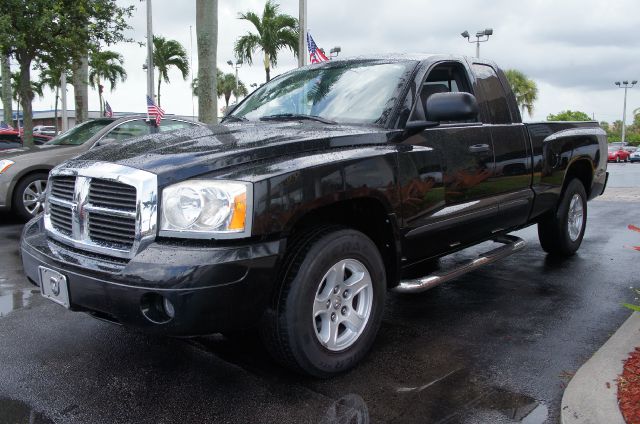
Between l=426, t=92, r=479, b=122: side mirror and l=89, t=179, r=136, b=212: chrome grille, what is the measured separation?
1.91 metres

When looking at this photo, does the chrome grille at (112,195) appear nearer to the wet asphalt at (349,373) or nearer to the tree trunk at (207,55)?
the wet asphalt at (349,373)

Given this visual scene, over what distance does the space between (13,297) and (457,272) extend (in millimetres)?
3562

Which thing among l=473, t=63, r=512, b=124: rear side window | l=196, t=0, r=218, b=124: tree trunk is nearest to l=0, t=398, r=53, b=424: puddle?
l=473, t=63, r=512, b=124: rear side window

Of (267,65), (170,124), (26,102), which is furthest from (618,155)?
(170,124)

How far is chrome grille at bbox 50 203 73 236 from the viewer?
10.6 ft

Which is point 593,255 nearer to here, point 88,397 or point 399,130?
point 399,130

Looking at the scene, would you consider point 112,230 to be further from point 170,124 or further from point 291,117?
point 170,124

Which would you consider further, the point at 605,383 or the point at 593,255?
the point at 593,255

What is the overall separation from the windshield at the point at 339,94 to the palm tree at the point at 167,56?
33.9 metres

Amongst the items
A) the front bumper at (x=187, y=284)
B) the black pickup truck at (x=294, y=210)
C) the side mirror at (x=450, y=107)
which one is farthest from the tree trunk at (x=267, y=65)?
the front bumper at (x=187, y=284)

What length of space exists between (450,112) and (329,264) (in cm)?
131

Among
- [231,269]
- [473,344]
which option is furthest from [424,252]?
[231,269]

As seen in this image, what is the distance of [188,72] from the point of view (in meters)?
38.1

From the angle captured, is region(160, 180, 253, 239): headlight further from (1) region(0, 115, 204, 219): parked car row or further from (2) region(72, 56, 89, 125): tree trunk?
(2) region(72, 56, 89, 125): tree trunk
